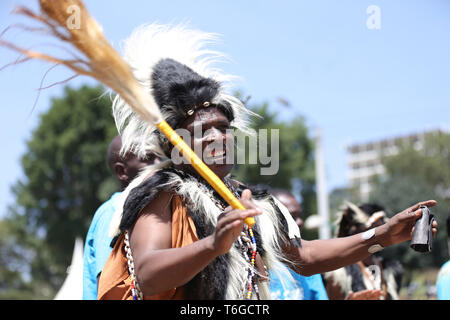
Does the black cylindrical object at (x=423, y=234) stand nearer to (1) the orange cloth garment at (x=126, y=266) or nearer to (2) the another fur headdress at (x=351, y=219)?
(1) the orange cloth garment at (x=126, y=266)

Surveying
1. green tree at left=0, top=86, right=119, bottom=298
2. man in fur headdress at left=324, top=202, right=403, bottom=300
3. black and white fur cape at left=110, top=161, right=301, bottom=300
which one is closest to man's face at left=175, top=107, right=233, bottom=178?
black and white fur cape at left=110, top=161, right=301, bottom=300

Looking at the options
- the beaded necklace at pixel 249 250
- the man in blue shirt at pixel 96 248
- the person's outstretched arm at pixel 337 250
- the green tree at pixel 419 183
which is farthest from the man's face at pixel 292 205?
the green tree at pixel 419 183

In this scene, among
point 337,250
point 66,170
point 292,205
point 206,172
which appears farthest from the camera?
point 66,170

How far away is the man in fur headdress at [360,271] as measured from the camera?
5117 millimetres

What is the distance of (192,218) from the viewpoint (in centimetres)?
246

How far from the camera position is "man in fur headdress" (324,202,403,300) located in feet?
16.8

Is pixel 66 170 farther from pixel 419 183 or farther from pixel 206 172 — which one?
pixel 206 172

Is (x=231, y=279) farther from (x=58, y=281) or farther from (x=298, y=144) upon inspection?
(x=58, y=281)

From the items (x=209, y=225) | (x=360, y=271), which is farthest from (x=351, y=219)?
(x=209, y=225)

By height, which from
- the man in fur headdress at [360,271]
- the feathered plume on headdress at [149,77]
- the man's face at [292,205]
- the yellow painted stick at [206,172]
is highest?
the feathered plume on headdress at [149,77]

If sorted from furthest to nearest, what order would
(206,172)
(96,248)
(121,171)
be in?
1. (121,171)
2. (96,248)
3. (206,172)

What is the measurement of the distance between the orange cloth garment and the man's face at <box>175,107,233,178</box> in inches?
8.5

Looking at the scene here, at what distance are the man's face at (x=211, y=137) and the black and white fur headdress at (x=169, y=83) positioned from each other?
44 millimetres

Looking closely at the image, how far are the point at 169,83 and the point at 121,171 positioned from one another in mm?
2329
